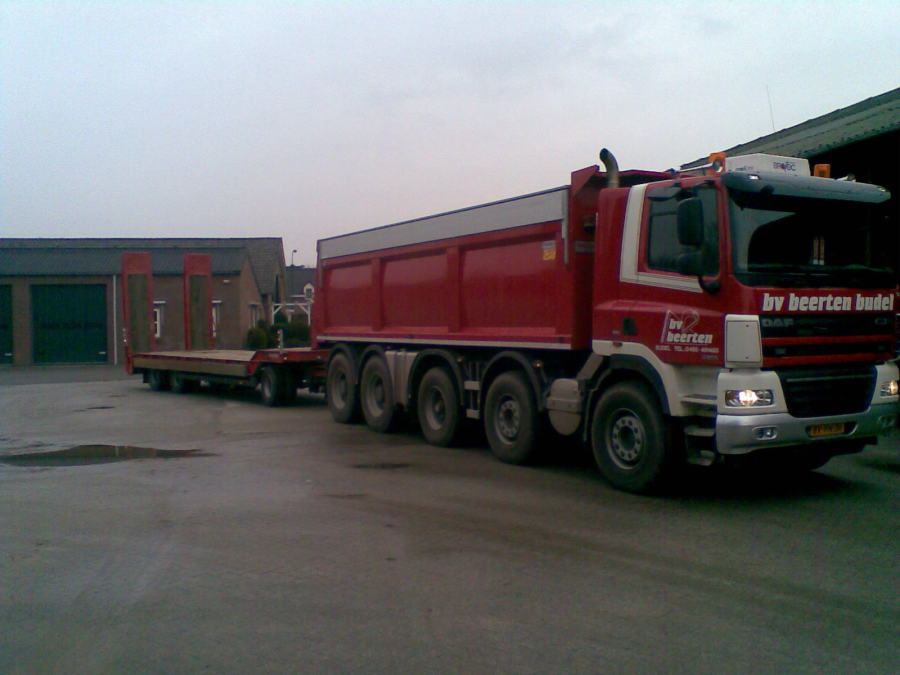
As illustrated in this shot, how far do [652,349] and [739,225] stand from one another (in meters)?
1.39

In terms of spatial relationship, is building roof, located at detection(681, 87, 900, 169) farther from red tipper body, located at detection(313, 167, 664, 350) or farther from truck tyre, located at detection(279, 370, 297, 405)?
truck tyre, located at detection(279, 370, 297, 405)

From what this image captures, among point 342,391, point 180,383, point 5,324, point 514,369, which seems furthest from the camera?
point 5,324

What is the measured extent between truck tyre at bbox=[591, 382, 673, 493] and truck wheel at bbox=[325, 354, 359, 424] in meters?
6.30

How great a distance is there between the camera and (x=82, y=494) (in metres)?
8.91

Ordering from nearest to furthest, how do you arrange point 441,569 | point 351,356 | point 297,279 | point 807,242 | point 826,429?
point 441,569 → point 826,429 → point 807,242 → point 351,356 → point 297,279

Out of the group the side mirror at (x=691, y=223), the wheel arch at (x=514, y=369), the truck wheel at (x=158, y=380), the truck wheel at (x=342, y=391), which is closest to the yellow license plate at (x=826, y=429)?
the side mirror at (x=691, y=223)

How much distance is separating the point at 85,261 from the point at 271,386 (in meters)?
26.6

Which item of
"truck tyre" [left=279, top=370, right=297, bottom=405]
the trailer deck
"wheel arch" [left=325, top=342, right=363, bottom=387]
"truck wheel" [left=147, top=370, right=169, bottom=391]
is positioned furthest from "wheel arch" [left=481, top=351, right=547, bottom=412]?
"truck wheel" [left=147, top=370, right=169, bottom=391]

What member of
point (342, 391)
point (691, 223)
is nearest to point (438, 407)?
point (342, 391)

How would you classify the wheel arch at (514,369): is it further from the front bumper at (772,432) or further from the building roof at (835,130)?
the building roof at (835,130)

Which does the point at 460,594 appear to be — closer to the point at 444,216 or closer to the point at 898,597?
the point at 898,597

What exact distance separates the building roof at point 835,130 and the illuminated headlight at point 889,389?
3960mm

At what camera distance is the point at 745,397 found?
23.2ft

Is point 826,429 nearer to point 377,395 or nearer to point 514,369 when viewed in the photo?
point 514,369
